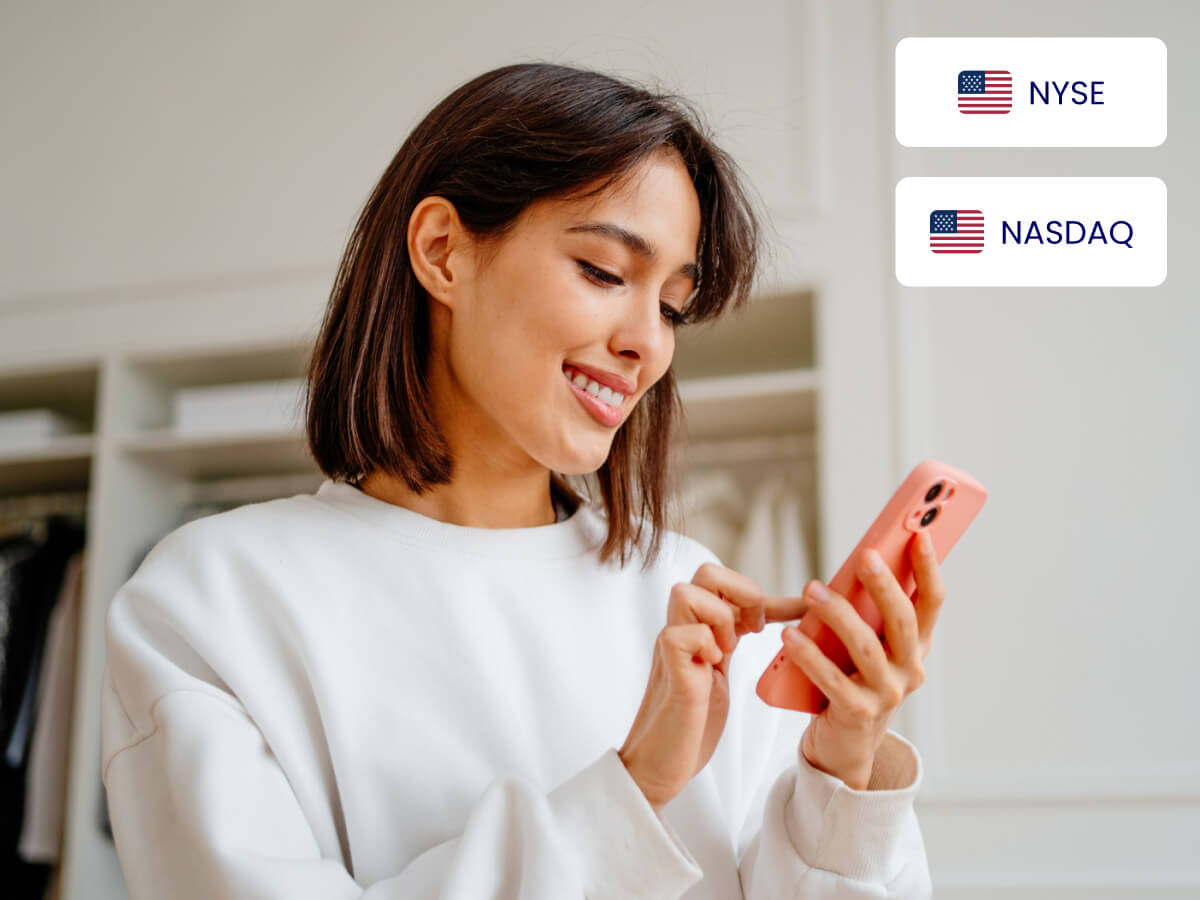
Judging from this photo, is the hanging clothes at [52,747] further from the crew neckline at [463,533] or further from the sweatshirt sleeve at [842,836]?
the sweatshirt sleeve at [842,836]

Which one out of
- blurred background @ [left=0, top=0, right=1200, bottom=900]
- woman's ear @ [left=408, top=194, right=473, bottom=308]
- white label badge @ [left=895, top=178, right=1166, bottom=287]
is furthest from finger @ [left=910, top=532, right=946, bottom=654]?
white label badge @ [left=895, top=178, right=1166, bottom=287]

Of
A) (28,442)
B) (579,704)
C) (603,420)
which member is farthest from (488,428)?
(28,442)

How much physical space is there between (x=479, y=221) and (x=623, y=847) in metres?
0.53

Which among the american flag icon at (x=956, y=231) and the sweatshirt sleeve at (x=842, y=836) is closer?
the sweatshirt sleeve at (x=842, y=836)

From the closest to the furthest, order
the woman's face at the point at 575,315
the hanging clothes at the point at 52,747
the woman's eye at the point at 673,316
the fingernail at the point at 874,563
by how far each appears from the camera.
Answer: the fingernail at the point at 874,563, the woman's face at the point at 575,315, the woman's eye at the point at 673,316, the hanging clothes at the point at 52,747

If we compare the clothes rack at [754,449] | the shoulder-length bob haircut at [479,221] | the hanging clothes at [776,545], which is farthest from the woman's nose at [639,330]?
the clothes rack at [754,449]

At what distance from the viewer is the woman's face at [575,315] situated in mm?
950

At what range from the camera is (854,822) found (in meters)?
0.86

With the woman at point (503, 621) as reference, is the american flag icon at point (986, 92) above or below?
above

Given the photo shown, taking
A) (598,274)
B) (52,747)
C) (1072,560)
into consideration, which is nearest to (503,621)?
(598,274)

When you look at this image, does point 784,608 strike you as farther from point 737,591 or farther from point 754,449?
point 754,449

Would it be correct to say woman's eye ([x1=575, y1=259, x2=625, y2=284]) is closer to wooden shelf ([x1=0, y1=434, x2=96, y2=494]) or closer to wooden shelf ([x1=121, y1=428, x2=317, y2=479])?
wooden shelf ([x1=121, y1=428, x2=317, y2=479])

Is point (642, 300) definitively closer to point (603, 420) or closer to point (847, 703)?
point (603, 420)

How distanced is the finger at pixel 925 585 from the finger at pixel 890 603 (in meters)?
0.02
